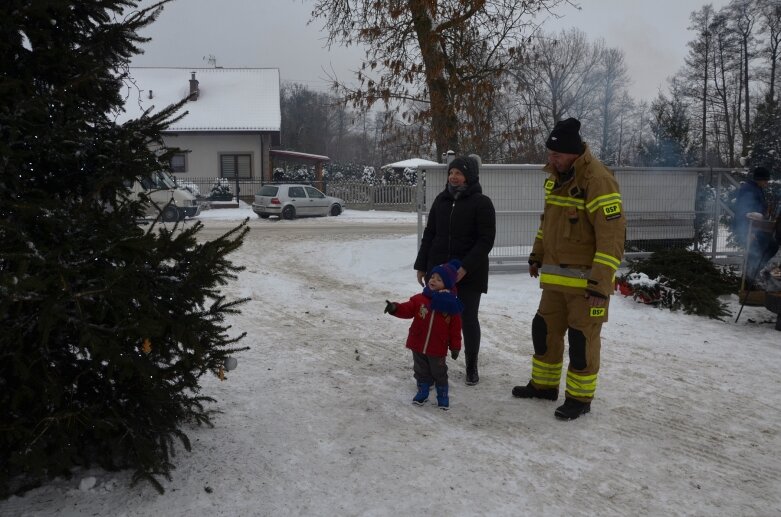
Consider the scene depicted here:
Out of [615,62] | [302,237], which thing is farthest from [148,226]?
[615,62]

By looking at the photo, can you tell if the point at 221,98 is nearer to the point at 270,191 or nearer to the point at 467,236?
the point at 270,191

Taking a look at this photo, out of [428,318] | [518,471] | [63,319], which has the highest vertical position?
[63,319]

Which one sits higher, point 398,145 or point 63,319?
point 398,145

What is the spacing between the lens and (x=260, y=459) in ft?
12.7

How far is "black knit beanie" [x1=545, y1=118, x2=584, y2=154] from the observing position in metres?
4.68

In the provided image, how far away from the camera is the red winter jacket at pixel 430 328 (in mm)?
4727

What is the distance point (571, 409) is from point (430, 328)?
1180 millimetres

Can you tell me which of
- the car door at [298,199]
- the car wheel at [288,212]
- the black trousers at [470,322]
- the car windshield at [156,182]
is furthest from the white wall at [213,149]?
the car windshield at [156,182]

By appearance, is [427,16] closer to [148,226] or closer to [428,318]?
[428,318]

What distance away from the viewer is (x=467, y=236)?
5.21 metres

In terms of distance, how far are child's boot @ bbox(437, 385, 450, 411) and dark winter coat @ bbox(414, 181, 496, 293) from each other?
35.4 inches

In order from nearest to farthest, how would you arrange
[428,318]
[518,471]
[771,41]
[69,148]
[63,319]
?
1. [63,319]
2. [69,148]
3. [518,471]
4. [428,318]
5. [771,41]

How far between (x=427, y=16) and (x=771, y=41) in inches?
1264

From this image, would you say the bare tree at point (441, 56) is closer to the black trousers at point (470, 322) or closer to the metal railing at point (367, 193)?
the black trousers at point (470, 322)
